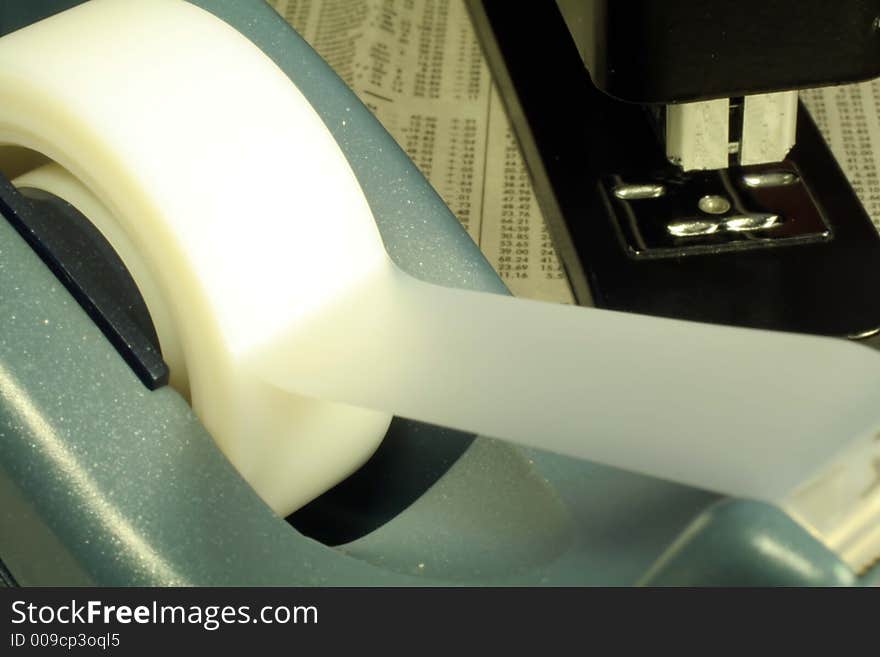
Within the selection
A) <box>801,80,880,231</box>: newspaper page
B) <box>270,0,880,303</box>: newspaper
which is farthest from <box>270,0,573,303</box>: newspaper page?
<box>801,80,880,231</box>: newspaper page

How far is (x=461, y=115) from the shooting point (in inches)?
25.2

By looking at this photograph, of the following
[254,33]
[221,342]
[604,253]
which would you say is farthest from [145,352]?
[604,253]

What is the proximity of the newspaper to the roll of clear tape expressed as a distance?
0.23 meters

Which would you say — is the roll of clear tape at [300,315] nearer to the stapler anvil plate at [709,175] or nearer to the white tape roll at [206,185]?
the white tape roll at [206,185]

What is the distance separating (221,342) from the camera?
30 centimetres

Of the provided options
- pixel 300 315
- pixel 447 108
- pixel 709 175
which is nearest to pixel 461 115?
pixel 447 108

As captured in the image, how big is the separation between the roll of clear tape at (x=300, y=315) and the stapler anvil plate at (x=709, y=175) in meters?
0.16

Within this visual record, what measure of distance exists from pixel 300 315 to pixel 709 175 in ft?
0.90

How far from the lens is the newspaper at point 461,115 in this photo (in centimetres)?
57

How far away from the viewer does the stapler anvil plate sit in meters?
0.42

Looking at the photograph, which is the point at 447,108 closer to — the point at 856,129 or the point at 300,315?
the point at 856,129

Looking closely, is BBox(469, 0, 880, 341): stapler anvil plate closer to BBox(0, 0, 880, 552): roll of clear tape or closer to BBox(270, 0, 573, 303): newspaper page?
BBox(270, 0, 573, 303): newspaper page

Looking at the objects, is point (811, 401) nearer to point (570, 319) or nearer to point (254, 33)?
point (570, 319)
